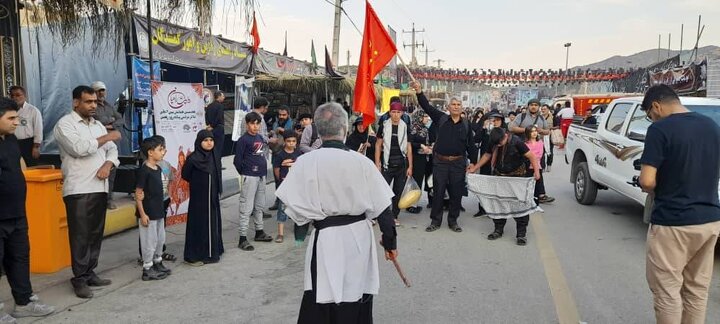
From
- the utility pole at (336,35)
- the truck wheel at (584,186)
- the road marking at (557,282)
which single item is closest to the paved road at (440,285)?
the road marking at (557,282)

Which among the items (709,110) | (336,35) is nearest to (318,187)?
(709,110)

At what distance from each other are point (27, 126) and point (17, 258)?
3.24 metres

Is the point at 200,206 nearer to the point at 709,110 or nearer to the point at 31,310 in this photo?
the point at 31,310

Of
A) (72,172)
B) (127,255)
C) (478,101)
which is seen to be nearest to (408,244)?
(127,255)

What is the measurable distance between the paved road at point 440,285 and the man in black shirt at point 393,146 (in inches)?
34.6

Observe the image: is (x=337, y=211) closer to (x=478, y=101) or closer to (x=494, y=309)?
(x=494, y=309)

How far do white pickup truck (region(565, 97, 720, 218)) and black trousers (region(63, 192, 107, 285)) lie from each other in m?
5.79

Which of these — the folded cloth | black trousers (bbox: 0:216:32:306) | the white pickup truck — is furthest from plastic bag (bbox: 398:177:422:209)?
black trousers (bbox: 0:216:32:306)

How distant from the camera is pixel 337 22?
21.3m

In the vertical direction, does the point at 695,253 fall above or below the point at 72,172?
below

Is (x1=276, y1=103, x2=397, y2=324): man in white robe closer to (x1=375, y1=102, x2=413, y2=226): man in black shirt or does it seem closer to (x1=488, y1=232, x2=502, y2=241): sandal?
(x1=488, y1=232, x2=502, y2=241): sandal

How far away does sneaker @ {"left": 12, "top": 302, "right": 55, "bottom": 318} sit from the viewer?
4012 mm

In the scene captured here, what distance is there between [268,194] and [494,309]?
19.7ft

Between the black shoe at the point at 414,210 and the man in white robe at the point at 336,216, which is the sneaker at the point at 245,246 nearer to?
the black shoe at the point at 414,210
